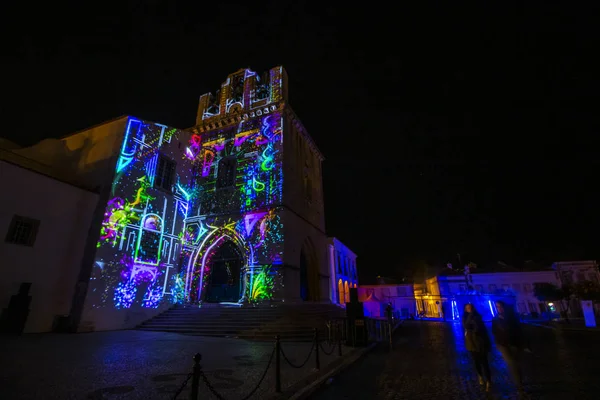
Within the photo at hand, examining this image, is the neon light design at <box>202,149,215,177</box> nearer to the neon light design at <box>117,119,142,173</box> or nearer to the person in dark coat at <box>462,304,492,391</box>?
the neon light design at <box>117,119,142,173</box>

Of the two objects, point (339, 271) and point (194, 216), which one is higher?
point (194, 216)

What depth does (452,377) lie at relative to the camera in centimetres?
599

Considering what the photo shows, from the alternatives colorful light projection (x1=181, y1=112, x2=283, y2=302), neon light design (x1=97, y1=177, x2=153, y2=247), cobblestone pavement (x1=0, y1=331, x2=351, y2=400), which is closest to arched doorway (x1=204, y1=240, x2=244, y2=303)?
colorful light projection (x1=181, y1=112, x2=283, y2=302)

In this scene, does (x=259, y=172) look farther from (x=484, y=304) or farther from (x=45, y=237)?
(x=484, y=304)

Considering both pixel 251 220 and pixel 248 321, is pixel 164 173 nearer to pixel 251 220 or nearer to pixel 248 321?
pixel 251 220

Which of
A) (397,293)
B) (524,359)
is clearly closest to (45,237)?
(524,359)

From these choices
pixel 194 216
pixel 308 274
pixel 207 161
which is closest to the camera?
pixel 194 216

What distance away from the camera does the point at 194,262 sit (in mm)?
17609

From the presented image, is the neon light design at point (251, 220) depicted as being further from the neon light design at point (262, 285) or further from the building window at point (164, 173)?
the building window at point (164, 173)

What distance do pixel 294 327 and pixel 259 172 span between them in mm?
9759

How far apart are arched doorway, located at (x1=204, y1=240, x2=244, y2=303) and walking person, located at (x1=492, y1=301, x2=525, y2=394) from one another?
1366 centimetres

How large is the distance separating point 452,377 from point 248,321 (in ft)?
29.4

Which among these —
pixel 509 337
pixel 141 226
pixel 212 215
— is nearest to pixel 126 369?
pixel 509 337

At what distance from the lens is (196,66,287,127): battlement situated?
65.8ft
